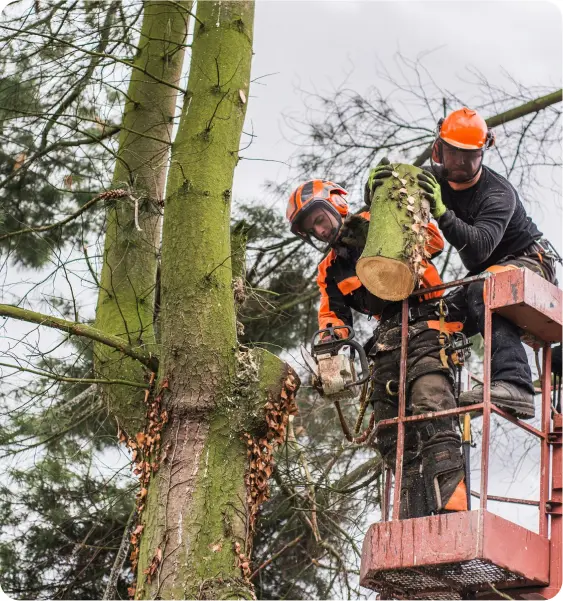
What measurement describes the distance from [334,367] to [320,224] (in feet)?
2.79

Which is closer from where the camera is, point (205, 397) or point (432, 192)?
point (205, 397)

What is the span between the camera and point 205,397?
16.4ft

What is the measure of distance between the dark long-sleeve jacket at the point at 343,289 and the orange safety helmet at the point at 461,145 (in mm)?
433

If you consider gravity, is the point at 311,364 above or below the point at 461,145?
below

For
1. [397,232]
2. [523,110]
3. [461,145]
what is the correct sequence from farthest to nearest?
1. [523,110]
2. [461,145]
3. [397,232]

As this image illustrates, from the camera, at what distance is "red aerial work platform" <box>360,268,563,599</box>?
4871 mm

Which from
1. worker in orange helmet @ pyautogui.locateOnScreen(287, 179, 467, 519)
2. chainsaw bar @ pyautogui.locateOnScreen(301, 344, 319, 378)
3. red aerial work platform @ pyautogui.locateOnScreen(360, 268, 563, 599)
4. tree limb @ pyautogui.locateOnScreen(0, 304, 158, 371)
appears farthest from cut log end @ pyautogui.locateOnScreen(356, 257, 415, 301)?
tree limb @ pyautogui.locateOnScreen(0, 304, 158, 371)

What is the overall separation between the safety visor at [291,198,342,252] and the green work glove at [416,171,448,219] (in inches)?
27.8

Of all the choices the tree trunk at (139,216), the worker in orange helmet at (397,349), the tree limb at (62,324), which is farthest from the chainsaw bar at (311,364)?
the tree limb at (62,324)

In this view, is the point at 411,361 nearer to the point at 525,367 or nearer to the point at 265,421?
the point at 525,367

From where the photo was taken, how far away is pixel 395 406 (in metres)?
5.86

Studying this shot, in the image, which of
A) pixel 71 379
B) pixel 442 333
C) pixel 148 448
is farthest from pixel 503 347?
pixel 71 379

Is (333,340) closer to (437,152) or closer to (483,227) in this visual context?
(483,227)

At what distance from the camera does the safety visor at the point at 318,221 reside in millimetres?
6066
